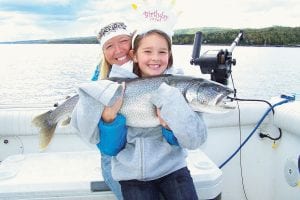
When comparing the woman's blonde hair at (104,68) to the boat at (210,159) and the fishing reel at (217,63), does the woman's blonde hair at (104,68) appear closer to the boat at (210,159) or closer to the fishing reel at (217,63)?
the boat at (210,159)

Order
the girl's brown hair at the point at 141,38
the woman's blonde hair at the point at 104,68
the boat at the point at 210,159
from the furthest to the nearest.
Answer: the woman's blonde hair at the point at 104,68, the boat at the point at 210,159, the girl's brown hair at the point at 141,38

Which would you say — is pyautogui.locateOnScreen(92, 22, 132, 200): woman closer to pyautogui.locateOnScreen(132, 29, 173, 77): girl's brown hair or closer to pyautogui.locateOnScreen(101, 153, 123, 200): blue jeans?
pyautogui.locateOnScreen(132, 29, 173, 77): girl's brown hair

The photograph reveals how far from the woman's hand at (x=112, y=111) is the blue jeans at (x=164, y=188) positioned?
0.44 m

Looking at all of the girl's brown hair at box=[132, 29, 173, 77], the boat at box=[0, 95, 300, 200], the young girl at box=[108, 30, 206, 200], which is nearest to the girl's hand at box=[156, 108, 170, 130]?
the young girl at box=[108, 30, 206, 200]

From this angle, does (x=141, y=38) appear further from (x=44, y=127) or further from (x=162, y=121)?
(x=44, y=127)

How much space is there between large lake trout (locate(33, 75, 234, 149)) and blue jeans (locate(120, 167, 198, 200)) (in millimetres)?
391

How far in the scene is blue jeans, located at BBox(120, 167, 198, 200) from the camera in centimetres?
224

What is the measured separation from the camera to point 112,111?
7.28 ft

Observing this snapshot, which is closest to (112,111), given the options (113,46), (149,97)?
(149,97)

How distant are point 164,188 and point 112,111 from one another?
61cm

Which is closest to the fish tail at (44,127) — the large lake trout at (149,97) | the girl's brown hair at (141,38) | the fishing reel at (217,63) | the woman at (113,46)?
the large lake trout at (149,97)

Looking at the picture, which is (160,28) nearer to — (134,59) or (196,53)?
(134,59)

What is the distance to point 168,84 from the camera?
211cm

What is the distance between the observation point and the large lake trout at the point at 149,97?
6.54 ft
